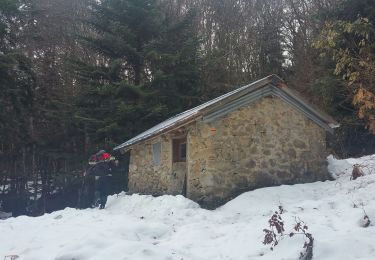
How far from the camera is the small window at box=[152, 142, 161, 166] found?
43.6 feet

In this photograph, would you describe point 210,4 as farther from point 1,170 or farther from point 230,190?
point 230,190

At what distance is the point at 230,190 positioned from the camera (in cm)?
1096

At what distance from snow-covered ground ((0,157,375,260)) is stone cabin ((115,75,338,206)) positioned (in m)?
0.66

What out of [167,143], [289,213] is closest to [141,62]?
[167,143]

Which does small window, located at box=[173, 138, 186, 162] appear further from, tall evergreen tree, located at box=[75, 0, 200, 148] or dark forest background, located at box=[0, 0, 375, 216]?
tall evergreen tree, located at box=[75, 0, 200, 148]

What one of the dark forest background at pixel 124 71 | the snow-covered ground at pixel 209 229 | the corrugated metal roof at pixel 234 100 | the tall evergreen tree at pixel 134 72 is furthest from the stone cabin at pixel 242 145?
the tall evergreen tree at pixel 134 72

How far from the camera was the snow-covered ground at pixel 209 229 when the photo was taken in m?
5.79

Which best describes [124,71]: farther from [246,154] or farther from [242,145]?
[246,154]

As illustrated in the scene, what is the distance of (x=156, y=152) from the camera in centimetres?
1348

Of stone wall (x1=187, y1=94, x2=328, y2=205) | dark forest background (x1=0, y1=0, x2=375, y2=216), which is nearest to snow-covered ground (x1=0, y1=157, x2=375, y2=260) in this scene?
stone wall (x1=187, y1=94, x2=328, y2=205)

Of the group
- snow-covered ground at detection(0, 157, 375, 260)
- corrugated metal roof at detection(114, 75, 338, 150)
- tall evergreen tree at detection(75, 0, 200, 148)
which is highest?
tall evergreen tree at detection(75, 0, 200, 148)

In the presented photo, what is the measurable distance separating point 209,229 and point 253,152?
3.96 meters

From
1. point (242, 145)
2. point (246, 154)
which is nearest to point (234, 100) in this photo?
point (242, 145)

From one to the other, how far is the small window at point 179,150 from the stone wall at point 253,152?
1360mm
